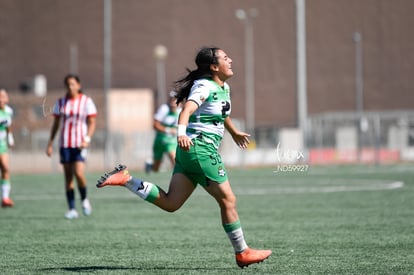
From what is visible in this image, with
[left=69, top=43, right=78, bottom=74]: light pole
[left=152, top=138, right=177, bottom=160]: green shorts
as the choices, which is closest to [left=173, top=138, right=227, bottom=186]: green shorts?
[left=152, top=138, right=177, bottom=160]: green shorts

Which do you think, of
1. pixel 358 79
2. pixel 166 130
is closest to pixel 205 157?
pixel 166 130

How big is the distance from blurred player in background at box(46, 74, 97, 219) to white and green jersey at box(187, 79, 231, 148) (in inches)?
255

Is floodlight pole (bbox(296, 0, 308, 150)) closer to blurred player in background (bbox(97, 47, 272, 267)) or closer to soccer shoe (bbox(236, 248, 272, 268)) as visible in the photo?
blurred player in background (bbox(97, 47, 272, 267))

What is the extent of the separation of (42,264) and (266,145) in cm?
3865

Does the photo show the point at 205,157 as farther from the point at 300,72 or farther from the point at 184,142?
the point at 300,72

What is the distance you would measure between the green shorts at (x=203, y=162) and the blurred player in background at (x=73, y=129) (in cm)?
652

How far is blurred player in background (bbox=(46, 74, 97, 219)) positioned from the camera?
15.9 m

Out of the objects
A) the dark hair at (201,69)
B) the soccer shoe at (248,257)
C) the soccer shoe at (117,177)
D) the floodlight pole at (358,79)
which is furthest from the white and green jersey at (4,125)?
the floodlight pole at (358,79)

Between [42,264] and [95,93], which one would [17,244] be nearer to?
[42,264]

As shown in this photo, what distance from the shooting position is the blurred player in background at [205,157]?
948cm

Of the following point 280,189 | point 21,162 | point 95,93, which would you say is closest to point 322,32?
point 95,93

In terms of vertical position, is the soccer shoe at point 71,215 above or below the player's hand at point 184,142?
below

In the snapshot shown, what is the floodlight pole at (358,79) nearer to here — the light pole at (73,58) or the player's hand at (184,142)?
the light pole at (73,58)

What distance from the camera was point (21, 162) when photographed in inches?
1801
